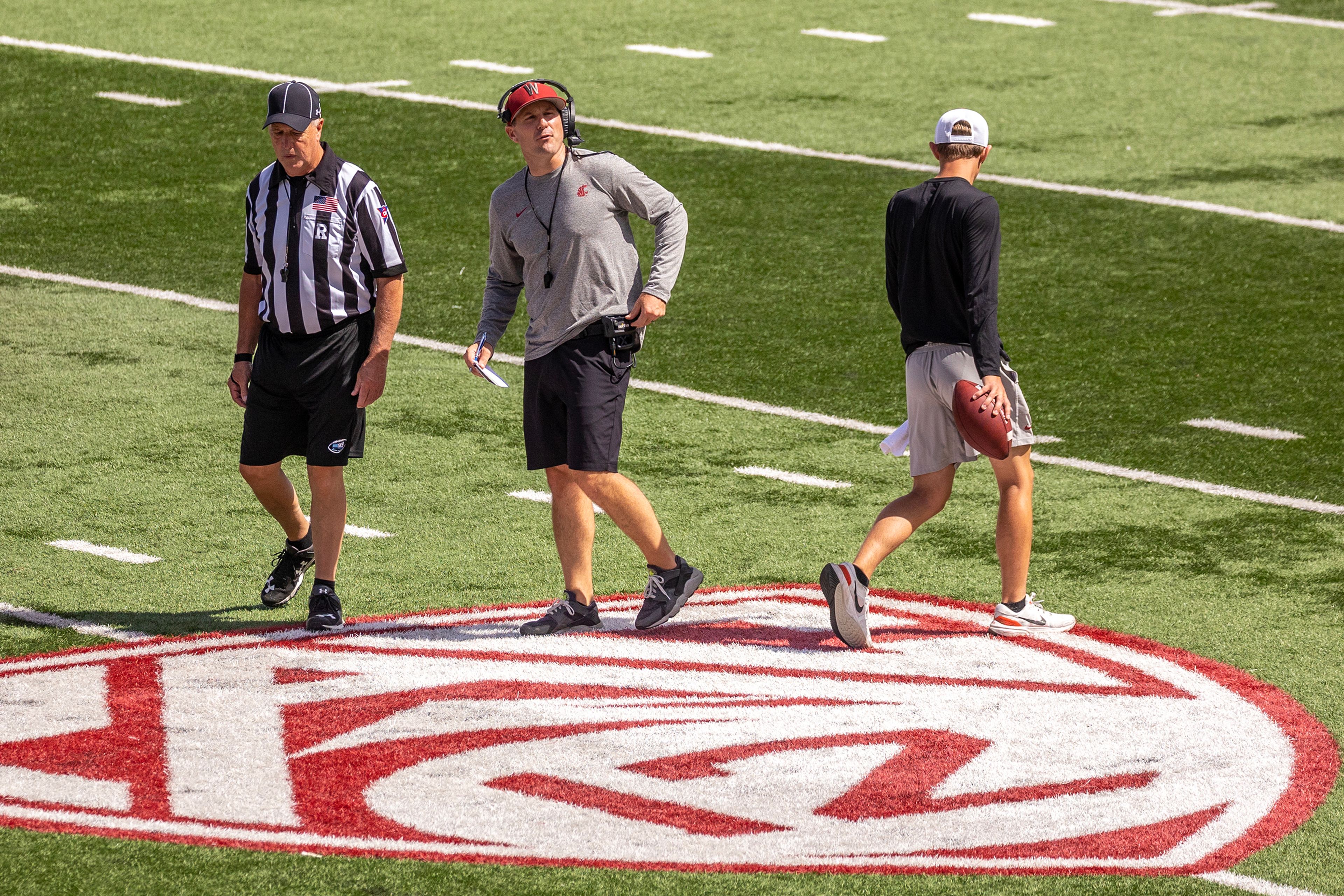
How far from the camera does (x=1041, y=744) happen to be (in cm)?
623

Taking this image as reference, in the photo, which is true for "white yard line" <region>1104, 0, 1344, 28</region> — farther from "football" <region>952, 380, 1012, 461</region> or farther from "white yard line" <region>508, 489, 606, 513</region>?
"football" <region>952, 380, 1012, 461</region>

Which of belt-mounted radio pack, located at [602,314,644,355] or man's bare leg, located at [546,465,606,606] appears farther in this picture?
man's bare leg, located at [546,465,606,606]

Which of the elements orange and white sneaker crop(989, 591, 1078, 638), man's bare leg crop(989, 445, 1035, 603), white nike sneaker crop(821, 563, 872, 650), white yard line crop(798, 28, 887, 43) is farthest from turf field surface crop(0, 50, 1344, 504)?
white yard line crop(798, 28, 887, 43)

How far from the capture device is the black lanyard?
704 centimetres

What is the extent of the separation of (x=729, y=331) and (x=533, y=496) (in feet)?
10.8

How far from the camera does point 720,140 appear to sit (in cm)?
1677

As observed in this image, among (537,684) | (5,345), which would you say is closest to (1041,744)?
(537,684)

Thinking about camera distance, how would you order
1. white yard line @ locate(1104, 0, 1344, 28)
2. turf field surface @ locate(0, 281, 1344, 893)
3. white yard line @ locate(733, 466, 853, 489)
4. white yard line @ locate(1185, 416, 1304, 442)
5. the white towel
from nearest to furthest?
1. the white towel
2. turf field surface @ locate(0, 281, 1344, 893)
3. white yard line @ locate(733, 466, 853, 489)
4. white yard line @ locate(1185, 416, 1304, 442)
5. white yard line @ locate(1104, 0, 1344, 28)

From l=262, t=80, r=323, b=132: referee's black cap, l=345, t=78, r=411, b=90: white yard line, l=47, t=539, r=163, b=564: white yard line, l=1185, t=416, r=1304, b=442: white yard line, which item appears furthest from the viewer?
l=345, t=78, r=411, b=90: white yard line

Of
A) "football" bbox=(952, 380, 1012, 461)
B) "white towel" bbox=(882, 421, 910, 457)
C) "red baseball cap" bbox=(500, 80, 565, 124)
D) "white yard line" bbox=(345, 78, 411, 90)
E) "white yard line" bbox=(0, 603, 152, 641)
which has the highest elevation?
"red baseball cap" bbox=(500, 80, 565, 124)

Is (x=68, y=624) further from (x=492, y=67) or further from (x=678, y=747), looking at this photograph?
(x=492, y=67)

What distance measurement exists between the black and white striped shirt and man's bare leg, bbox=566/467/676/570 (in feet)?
3.17

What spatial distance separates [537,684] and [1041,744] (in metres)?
1.61

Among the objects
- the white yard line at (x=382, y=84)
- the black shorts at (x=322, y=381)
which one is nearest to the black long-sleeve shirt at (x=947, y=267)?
the black shorts at (x=322, y=381)
